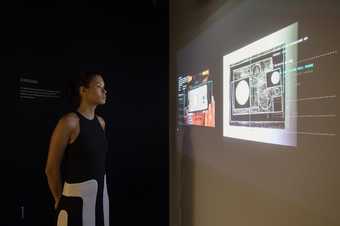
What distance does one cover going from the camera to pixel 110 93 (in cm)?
330

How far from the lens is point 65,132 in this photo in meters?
2.49

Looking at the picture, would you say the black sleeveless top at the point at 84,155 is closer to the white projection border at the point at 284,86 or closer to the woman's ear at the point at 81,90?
the woman's ear at the point at 81,90

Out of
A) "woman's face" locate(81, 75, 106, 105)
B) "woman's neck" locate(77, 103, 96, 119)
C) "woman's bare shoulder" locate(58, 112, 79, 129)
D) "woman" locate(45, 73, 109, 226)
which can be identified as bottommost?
"woman" locate(45, 73, 109, 226)

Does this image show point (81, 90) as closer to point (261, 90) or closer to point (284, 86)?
point (261, 90)

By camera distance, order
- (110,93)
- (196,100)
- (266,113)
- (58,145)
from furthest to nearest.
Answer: (110,93)
(196,100)
(58,145)
(266,113)

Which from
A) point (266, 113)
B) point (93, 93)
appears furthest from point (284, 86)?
point (93, 93)

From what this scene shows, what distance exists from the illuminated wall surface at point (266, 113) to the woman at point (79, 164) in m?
0.88

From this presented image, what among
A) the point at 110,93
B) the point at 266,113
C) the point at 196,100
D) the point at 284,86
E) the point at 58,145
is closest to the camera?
the point at 284,86

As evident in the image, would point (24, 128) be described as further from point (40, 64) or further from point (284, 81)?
point (284, 81)

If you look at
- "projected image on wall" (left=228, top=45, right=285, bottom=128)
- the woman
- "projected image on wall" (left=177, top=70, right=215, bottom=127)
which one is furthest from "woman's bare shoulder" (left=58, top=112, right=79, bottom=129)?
"projected image on wall" (left=228, top=45, right=285, bottom=128)

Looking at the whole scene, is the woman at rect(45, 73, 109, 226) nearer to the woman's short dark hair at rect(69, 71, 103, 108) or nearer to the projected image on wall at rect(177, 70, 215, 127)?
the woman's short dark hair at rect(69, 71, 103, 108)

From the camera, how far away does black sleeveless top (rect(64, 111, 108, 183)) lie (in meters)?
2.50

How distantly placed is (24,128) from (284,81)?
7.56 feet

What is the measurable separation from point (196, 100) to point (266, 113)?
3.77 ft
